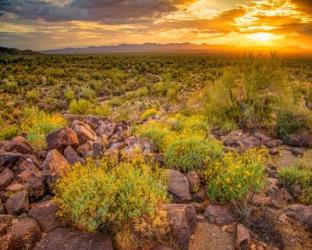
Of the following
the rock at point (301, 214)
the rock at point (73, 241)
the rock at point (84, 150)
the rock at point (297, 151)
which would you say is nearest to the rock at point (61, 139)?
the rock at point (84, 150)

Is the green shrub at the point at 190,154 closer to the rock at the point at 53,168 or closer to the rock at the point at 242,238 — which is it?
the rock at the point at 242,238

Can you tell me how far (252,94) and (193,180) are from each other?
9.68 metres

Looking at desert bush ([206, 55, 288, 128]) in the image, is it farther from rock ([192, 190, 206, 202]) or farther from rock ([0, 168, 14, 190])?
rock ([0, 168, 14, 190])

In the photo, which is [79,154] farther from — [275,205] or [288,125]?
[288,125]

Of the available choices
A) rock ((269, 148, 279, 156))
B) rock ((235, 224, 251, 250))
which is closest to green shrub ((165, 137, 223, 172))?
rock ((235, 224, 251, 250))

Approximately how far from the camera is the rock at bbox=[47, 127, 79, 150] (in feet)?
28.7

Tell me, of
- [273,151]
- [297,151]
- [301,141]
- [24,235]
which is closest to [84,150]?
[24,235]

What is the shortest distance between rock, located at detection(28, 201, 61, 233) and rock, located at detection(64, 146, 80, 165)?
2.06 meters

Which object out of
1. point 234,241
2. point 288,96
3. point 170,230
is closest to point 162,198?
point 170,230

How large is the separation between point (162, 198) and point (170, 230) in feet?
2.06

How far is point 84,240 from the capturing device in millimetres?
5461

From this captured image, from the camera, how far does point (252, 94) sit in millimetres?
16172

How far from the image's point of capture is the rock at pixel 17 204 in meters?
6.28

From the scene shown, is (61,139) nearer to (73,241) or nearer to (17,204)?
(17,204)
